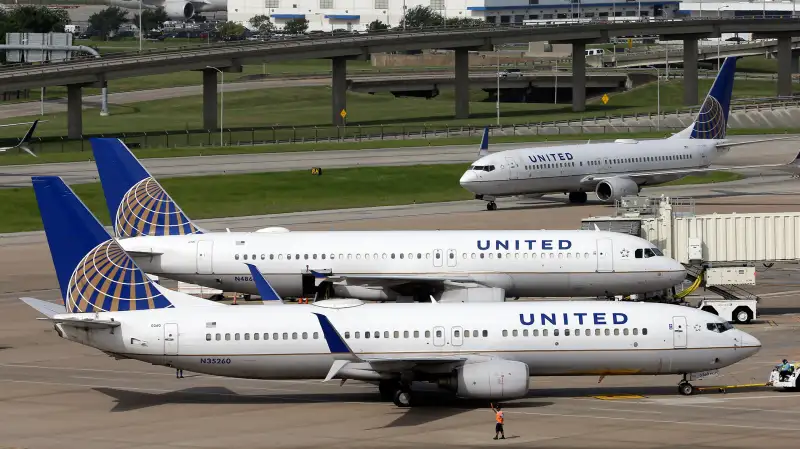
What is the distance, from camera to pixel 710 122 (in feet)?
384

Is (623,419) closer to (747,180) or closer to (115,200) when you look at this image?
(115,200)

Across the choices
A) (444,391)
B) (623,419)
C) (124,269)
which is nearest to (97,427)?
(124,269)

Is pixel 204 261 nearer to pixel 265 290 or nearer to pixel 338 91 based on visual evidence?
pixel 265 290

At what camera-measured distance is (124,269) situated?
4819cm

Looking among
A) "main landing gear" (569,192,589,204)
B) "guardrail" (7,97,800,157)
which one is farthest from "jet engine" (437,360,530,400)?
"guardrail" (7,97,800,157)

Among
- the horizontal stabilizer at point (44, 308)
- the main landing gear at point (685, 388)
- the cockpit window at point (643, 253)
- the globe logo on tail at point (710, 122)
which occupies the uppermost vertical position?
the globe logo on tail at point (710, 122)

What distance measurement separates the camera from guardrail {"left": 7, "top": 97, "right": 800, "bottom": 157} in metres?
156

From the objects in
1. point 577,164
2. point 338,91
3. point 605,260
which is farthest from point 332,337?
point 338,91

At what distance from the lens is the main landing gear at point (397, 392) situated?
4784cm

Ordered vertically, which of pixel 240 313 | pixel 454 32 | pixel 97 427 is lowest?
pixel 97 427

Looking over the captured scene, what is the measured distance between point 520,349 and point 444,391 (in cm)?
431

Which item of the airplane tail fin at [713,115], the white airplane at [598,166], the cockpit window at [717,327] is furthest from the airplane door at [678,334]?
the airplane tail fin at [713,115]

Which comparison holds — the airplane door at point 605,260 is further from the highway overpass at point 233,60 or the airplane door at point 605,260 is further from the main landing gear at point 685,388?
the highway overpass at point 233,60

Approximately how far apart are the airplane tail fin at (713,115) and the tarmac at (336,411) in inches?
2131
